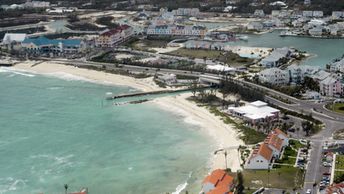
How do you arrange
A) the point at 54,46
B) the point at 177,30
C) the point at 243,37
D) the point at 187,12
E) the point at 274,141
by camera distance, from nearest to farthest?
the point at 274,141
the point at 54,46
the point at 243,37
the point at 177,30
the point at 187,12

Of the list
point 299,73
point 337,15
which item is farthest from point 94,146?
point 337,15

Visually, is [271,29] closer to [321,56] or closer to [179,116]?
[321,56]

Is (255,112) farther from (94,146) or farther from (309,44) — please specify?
(309,44)

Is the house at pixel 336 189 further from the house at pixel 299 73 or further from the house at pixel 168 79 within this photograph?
the house at pixel 168 79

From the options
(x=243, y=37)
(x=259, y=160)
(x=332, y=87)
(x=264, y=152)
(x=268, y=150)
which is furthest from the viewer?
(x=243, y=37)

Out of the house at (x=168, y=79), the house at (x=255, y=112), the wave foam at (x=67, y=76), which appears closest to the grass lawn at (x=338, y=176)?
the house at (x=255, y=112)

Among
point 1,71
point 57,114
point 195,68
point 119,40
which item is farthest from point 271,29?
point 57,114

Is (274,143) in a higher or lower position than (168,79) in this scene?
lower
